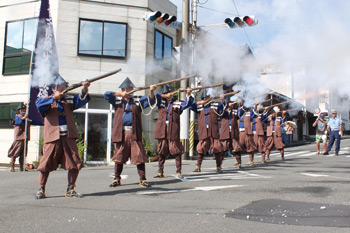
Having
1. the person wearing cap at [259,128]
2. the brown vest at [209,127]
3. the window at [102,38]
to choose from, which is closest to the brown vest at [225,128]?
the brown vest at [209,127]

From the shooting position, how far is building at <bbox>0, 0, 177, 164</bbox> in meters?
16.7

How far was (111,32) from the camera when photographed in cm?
1744

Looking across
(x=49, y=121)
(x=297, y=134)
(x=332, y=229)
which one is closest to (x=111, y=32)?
(x=49, y=121)

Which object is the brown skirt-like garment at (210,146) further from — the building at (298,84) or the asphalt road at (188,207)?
the building at (298,84)

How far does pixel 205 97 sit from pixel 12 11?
12305 millimetres

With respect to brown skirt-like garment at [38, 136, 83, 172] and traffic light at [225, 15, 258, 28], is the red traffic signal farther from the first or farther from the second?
brown skirt-like garment at [38, 136, 83, 172]

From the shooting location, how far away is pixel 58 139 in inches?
251

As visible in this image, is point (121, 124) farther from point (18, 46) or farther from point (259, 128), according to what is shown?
point (18, 46)

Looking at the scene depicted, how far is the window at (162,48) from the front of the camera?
1855 centimetres

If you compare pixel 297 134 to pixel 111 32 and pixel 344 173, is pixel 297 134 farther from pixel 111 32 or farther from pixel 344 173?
pixel 344 173

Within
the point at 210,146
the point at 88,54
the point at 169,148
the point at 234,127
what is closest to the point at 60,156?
the point at 169,148

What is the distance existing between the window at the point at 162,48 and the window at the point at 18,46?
5.89m

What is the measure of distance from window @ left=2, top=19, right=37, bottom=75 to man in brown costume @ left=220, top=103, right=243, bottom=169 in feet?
33.9

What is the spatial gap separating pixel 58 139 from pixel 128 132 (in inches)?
61.9
